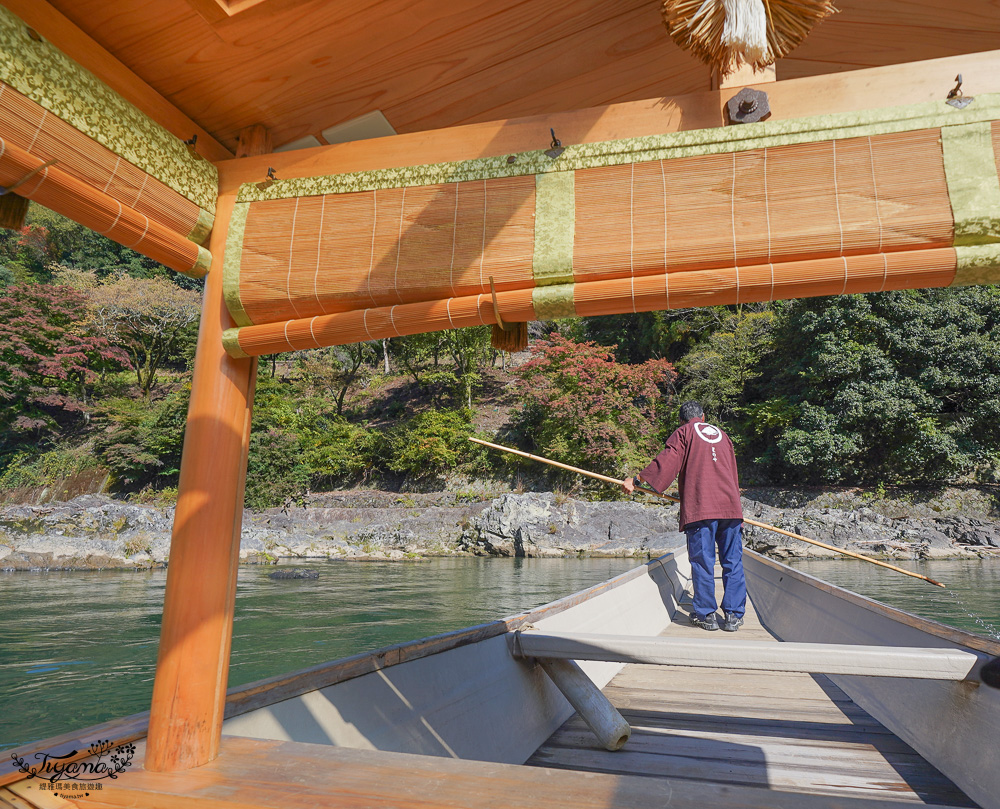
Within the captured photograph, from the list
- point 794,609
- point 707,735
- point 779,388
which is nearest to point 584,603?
point 707,735

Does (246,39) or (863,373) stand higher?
(863,373)

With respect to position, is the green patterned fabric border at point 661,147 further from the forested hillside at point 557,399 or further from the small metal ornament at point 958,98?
the forested hillside at point 557,399

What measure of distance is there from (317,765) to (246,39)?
4.29 feet

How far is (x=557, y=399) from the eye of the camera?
13.9 m

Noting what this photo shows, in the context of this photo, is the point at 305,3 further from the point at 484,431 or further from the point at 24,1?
the point at 484,431

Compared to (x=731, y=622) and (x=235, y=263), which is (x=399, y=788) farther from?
(x=731, y=622)

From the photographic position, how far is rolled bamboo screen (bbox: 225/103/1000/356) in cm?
100

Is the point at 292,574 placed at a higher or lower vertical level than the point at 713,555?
lower

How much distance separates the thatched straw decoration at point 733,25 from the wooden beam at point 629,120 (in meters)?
0.07

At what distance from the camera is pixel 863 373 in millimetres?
12922

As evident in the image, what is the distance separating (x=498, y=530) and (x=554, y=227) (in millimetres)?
10208

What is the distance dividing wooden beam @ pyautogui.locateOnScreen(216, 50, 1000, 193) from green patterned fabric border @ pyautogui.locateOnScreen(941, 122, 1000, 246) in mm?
100

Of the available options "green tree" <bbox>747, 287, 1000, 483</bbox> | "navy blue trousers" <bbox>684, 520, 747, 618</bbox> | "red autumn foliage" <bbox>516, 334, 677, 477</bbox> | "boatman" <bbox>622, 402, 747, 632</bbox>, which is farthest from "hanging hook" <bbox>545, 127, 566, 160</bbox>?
"green tree" <bbox>747, 287, 1000, 483</bbox>

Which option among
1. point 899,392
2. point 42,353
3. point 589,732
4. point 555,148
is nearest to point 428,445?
point 42,353
